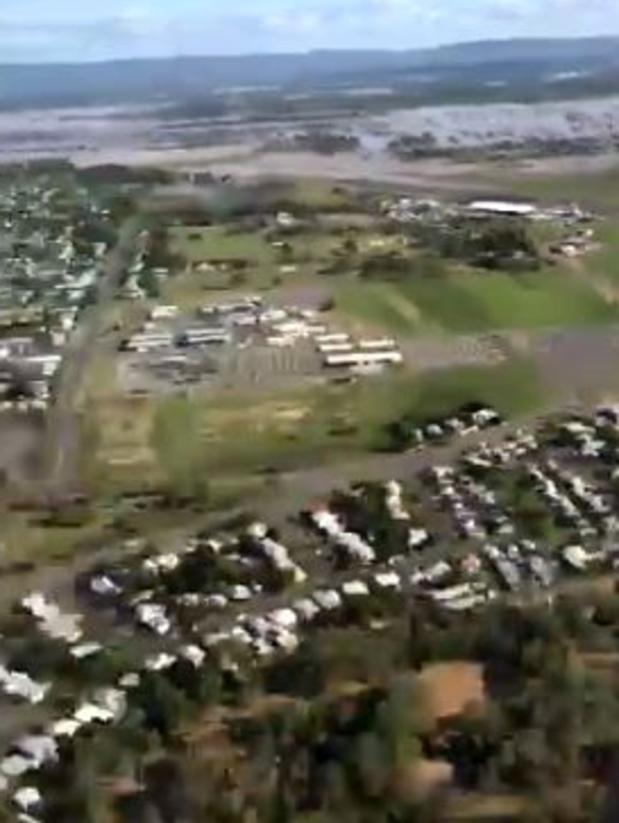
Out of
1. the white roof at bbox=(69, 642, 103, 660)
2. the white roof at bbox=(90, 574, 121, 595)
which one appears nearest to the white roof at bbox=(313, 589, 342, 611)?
the white roof at bbox=(90, 574, 121, 595)

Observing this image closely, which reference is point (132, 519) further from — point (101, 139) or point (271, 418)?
point (101, 139)

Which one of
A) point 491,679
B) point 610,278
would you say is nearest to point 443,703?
point 491,679

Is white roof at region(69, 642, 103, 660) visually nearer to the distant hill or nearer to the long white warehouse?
the long white warehouse

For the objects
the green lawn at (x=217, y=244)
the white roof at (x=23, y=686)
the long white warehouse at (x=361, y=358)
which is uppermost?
the green lawn at (x=217, y=244)

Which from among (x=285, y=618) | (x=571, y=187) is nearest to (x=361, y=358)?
(x=285, y=618)

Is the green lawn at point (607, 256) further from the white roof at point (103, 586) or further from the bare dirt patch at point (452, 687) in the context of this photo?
the bare dirt patch at point (452, 687)

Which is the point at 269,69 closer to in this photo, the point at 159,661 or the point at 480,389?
the point at 480,389

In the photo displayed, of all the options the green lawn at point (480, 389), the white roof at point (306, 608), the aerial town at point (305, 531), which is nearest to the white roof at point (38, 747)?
the aerial town at point (305, 531)
